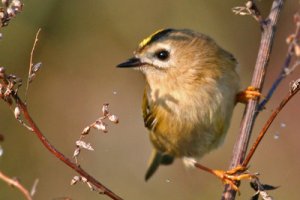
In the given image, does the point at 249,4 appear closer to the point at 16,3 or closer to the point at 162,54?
the point at 16,3

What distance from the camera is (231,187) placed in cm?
236

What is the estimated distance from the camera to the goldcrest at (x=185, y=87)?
3.27 metres

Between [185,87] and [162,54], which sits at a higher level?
[162,54]

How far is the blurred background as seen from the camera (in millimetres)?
5027

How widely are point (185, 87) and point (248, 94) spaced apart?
409 mm

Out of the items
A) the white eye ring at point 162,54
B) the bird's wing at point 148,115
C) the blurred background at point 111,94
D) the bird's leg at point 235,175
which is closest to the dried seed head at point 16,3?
the bird's leg at point 235,175

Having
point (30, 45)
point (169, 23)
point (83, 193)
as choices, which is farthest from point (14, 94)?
point (169, 23)

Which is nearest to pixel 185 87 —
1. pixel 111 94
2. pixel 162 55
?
pixel 162 55

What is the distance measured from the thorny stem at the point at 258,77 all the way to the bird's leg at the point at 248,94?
0.13 ft

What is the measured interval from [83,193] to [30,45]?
1.45 metres

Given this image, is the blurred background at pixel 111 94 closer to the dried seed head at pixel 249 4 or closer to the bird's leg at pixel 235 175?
the bird's leg at pixel 235 175

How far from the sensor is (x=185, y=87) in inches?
129

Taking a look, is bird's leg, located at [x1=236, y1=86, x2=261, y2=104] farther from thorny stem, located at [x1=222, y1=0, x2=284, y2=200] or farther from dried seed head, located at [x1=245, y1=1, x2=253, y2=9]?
dried seed head, located at [x1=245, y1=1, x2=253, y2=9]

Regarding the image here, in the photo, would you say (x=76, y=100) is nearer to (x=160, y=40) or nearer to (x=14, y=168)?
(x=14, y=168)
